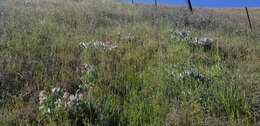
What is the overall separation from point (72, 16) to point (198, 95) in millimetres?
7378

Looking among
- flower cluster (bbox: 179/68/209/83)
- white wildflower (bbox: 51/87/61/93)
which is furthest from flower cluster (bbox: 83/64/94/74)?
flower cluster (bbox: 179/68/209/83)

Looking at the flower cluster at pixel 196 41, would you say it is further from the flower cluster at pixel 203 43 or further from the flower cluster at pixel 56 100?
the flower cluster at pixel 56 100

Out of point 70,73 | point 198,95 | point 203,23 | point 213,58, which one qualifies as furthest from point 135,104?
point 203,23

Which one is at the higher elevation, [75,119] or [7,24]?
[7,24]

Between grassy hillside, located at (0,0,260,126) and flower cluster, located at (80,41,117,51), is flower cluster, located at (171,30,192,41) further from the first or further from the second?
flower cluster, located at (80,41,117,51)

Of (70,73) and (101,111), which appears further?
(70,73)

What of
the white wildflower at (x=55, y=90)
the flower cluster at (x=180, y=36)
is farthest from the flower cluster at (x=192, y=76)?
the flower cluster at (x=180, y=36)

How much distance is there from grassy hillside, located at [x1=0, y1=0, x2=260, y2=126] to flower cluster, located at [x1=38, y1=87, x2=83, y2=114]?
0.01 meters

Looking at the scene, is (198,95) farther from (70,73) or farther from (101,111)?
(70,73)

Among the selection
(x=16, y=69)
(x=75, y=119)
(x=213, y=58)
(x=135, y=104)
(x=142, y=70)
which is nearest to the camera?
(x=75, y=119)

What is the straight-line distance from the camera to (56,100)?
621cm

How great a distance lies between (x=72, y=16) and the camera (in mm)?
13336

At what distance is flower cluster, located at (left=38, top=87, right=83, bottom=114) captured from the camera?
599 cm

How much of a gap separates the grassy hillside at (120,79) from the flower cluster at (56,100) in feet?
0.04
